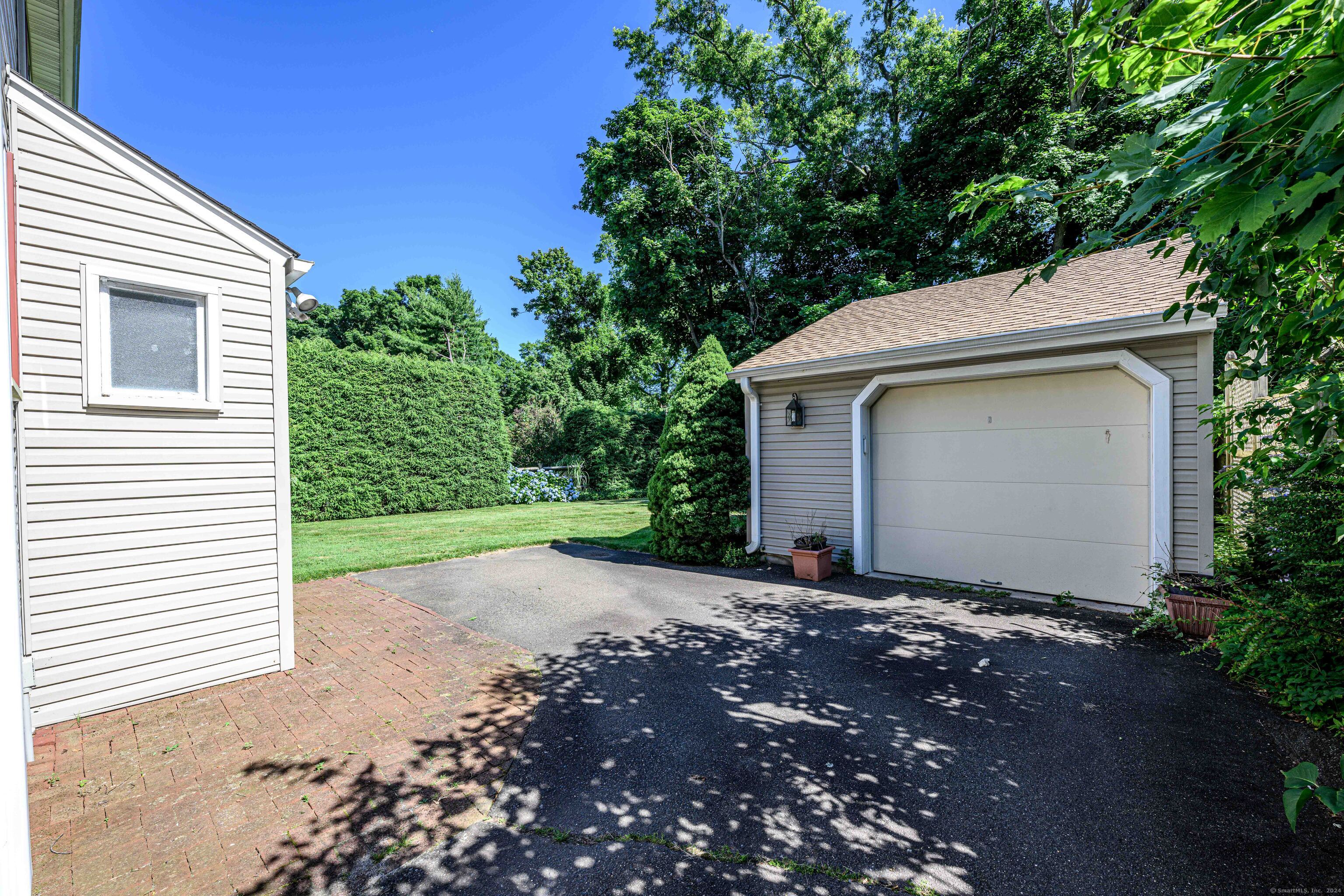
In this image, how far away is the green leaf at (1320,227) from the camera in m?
1.19

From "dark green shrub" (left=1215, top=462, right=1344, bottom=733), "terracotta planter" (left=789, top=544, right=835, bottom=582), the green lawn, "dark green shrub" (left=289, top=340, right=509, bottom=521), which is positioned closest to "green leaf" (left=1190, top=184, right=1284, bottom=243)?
"dark green shrub" (left=1215, top=462, right=1344, bottom=733)

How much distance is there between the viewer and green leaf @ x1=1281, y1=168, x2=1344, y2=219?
1122 mm

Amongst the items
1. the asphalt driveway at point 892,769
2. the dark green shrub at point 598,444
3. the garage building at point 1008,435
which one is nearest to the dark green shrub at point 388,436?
the dark green shrub at point 598,444

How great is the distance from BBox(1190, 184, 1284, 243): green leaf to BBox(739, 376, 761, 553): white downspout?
6.42 m

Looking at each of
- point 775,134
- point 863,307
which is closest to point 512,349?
point 775,134

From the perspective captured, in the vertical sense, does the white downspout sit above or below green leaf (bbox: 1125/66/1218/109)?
below

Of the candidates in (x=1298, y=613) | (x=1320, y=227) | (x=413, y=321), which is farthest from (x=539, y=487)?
(x=413, y=321)

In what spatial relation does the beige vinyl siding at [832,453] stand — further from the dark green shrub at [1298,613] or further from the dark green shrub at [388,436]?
the dark green shrub at [388,436]

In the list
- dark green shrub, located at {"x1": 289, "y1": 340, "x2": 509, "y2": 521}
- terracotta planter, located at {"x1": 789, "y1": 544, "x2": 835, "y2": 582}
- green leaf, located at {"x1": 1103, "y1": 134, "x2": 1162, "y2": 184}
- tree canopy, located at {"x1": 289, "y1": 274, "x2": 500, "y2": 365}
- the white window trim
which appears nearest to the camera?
green leaf, located at {"x1": 1103, "y1": 134, "x2": 1162, "y2": 184}

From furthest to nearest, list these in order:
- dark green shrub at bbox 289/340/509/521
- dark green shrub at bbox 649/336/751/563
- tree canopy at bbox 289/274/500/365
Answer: tree canopy at bbox 289/274/500/365
dark green shrub at bbox 289/340/509/521
dark green shrub at bbox 649/336/751/563

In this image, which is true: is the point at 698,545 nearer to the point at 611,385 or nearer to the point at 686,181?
the point at 686,181

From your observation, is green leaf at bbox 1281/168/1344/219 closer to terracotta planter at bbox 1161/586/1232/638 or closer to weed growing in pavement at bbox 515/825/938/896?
weed growing in pavement at bbox 515/825/938/896

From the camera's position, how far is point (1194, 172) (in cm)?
134

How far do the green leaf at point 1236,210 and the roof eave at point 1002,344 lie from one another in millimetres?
3348
